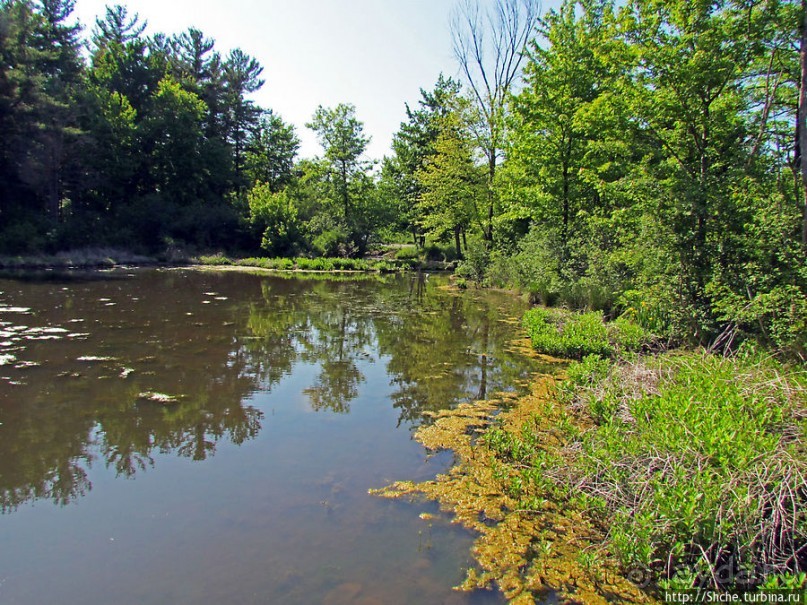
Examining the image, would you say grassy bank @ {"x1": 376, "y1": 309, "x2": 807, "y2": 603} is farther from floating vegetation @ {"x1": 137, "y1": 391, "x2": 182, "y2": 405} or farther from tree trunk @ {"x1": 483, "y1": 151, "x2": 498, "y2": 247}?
tree trunk @ {"x1": 483, "y1": 151, "x2": 498, "y2": 247}

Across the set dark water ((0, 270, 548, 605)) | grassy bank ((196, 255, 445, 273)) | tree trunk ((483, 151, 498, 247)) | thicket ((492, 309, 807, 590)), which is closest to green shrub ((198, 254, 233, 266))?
grassy bank ((196, 255, 445, 273))

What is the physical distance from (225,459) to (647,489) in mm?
3951

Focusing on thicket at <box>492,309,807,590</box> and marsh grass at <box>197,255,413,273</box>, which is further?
marsh grass at <box>197,255,413,273</box>

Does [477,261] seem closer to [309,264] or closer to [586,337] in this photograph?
[309,264]

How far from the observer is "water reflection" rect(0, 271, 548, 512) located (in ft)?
17.7

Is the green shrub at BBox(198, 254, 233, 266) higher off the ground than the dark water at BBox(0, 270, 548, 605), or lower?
higher

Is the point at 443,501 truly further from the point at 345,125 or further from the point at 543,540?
the point at 345,125

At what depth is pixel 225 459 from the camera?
17.1 ft

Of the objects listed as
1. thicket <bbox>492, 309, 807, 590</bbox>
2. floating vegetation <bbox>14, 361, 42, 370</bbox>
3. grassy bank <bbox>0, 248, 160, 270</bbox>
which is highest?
grassy bank <bbox>0, 248, 160, 270</bbox>

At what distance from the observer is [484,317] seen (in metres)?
14.3

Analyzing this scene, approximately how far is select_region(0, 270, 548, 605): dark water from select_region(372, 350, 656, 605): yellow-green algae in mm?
182

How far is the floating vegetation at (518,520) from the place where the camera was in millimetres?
3354

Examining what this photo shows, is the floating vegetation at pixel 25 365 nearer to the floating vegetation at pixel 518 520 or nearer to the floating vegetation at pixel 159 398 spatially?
the floating vegetation at pixel 159 398

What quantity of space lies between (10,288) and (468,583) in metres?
20.5
